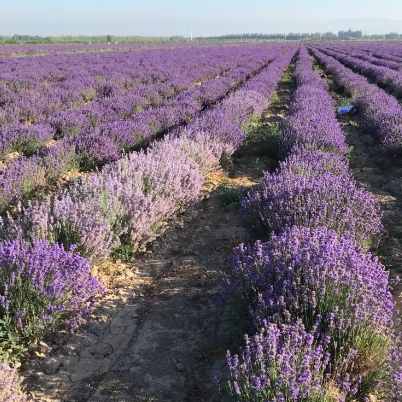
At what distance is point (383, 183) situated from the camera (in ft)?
20.2

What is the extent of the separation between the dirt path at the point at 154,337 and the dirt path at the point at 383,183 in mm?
1357

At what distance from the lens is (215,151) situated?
247 inches

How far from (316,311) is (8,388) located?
1.78 meters

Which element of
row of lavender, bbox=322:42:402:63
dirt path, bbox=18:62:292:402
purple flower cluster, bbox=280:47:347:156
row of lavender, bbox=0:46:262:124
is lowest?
dirt path, bbox=18:62:292:402

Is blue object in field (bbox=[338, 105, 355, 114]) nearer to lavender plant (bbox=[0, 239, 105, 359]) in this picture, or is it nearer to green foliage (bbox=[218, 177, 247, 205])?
green foliage (bbox=[218, 177, 247, 205])

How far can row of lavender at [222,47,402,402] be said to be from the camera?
75.3 inches

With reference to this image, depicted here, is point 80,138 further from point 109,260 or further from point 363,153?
point 363,153

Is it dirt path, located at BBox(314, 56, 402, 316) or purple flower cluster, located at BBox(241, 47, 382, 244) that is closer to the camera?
purple flower cluster, located at BBox(241, 47, 382, 244)

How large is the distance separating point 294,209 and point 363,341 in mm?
1587

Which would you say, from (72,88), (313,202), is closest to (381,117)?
(313,202)

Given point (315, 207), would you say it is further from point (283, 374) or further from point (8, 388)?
point (8, 388)

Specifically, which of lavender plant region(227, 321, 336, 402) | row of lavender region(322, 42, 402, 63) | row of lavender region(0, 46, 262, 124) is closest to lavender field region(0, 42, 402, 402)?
lavender plant region(227, 321, 336, 402)

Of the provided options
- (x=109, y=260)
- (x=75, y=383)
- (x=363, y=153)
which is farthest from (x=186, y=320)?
(x=363, y=153)

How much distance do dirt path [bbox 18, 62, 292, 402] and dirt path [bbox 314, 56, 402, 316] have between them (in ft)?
4.45
